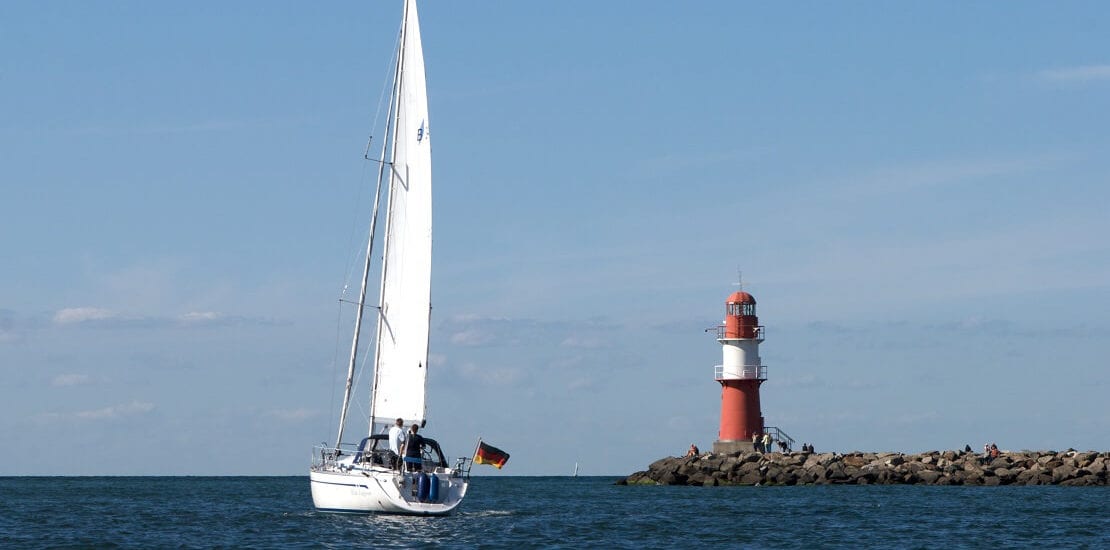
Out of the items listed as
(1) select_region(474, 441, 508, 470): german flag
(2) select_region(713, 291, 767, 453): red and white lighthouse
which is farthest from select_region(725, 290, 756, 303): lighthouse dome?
(1) select_region(474, 441, 508, 470): german flag

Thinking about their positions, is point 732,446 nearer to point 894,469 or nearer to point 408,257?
point 894,469

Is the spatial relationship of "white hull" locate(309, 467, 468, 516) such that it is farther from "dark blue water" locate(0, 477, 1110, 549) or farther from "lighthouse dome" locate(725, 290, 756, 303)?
"lighthouse dome" locate(725, 290, 756, 303)

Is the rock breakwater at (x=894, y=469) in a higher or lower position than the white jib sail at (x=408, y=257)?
lower

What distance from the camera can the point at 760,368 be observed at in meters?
67.4

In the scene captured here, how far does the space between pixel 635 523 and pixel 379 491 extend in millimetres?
9554

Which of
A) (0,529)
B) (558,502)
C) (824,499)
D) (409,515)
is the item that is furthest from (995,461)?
(0,529)

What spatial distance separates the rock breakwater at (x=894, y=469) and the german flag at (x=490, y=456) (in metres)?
29.3

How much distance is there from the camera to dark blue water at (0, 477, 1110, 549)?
3744cm

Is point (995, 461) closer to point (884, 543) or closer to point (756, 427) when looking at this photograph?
point (756, 427)

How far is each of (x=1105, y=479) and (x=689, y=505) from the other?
2442 cm

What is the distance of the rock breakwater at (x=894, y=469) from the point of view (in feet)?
226

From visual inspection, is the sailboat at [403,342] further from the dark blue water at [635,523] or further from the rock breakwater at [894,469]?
the rock breakwater at [894,469]

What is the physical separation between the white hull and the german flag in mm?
785

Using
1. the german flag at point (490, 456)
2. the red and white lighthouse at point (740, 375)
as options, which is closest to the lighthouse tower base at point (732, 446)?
the red and white lighthouse at point (740, 375)
